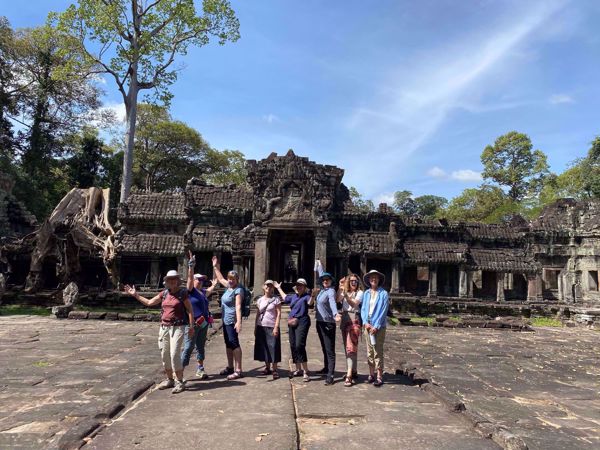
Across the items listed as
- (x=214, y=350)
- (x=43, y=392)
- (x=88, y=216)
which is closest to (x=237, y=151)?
(x=88, y=216)

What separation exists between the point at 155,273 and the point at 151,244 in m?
1.50

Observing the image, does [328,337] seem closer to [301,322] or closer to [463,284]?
[301,322]

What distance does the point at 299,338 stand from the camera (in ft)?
23.9

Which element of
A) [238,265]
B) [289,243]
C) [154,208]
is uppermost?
[154,208]

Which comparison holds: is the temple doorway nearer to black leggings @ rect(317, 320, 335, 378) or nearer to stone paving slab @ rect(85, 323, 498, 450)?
black leggings @ rect(317, 320, 335, 378)

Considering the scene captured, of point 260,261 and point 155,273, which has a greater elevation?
point 260,261

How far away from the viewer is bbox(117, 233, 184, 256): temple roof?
73.0 ft

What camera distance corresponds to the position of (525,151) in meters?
45.1

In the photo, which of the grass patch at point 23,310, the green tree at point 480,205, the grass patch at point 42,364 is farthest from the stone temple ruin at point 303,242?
the green tree at point 480,205

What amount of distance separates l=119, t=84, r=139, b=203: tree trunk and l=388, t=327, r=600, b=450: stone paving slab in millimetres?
18301

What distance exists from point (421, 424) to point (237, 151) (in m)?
43.9

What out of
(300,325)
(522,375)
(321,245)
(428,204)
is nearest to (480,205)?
(428,204)

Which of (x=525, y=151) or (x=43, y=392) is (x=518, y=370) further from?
(x=525, y=151)

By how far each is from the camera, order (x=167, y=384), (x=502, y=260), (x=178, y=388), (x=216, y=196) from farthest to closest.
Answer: (x=502, y=260)
(x=216, y=196)
(x=167, y=384)
(x=178, y=388)
